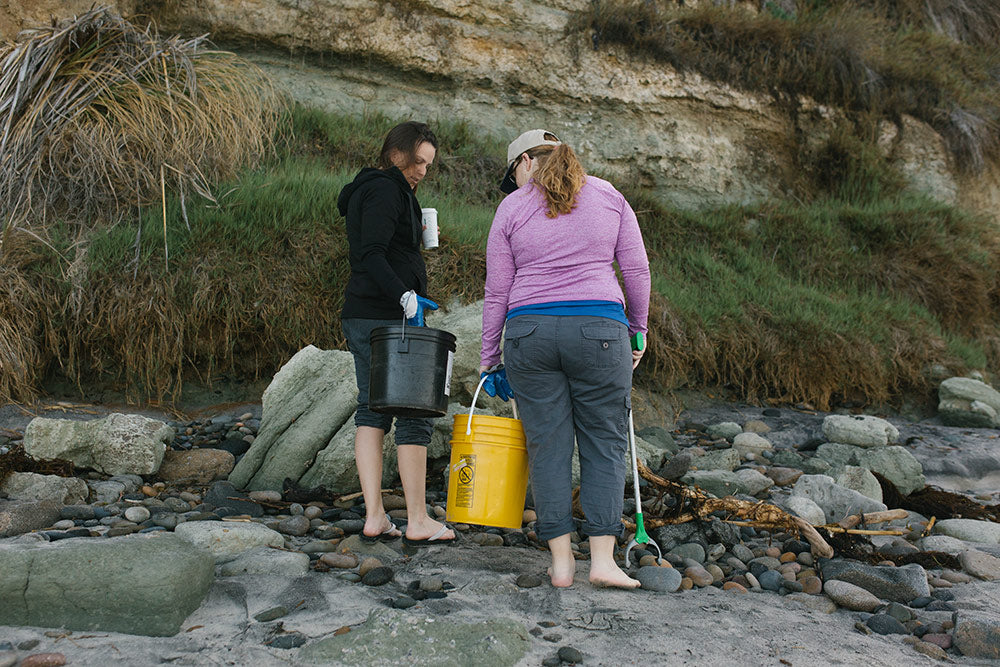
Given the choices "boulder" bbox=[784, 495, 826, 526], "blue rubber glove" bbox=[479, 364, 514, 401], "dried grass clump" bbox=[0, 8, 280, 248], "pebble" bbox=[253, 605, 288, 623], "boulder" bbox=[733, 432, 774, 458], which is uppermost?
"dried grass clump" bbox=[0, 8, 280, 248]

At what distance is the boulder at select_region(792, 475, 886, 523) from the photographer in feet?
14.4

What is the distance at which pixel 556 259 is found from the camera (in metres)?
3.24

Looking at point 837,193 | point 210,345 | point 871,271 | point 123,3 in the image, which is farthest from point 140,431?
point 837,193

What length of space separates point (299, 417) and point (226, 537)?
5.06 feet

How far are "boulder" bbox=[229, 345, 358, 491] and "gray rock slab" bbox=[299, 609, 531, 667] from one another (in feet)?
6.55

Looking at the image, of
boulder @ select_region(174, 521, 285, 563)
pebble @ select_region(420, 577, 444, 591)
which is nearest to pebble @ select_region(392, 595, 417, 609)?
pebble @ select_region(420, 577, 444, 591)

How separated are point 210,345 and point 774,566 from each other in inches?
163

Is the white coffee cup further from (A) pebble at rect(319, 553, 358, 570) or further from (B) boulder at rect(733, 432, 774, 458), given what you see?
(B) boulder at rect(733, 432, 774, 458)

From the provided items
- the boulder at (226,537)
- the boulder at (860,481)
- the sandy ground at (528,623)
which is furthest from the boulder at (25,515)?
the boulder at (860,481)

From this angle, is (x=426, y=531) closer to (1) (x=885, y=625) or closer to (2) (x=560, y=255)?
(2) (x=560, y=255)

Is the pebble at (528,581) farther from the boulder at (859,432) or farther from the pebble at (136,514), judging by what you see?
the boulder at (859,432)

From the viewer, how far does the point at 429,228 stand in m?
4.18

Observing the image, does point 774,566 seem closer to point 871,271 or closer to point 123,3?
point 871,271

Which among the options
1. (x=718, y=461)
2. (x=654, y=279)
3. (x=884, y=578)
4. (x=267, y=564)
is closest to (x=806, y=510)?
(x=884, y=578)
